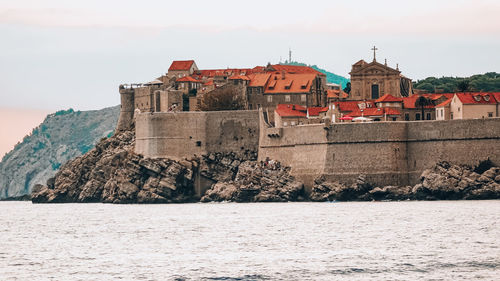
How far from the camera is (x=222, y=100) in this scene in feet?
281

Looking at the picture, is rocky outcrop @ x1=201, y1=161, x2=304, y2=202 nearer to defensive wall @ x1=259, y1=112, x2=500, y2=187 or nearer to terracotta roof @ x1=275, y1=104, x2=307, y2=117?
defensive wall @ x1=259, y1=112, x2=500, y2=187

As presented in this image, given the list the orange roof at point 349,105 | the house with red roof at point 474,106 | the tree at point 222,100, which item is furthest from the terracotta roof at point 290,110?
the house with red roof at point 474,106

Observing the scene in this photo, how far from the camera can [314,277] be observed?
40.9 metres

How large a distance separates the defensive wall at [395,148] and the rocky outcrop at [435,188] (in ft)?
1.97

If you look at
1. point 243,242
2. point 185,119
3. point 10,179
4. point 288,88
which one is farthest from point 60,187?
point 10,179

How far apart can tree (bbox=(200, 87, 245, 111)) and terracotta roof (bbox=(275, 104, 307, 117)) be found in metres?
4.83

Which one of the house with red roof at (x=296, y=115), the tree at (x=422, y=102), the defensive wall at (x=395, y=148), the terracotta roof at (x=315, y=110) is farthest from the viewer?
the terracotta roof at (x=315, y=110)

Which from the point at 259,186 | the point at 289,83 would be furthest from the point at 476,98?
the point at 289,83

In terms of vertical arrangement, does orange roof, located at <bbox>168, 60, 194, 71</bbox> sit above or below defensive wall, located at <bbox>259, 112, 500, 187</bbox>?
above

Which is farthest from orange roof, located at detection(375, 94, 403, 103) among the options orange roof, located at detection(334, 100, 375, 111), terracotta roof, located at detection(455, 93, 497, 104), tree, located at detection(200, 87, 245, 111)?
tree, located at detection(200, 87, 245, 111)

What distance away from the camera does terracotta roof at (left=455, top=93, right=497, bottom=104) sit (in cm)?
7619

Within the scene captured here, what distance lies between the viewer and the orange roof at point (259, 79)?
287 feet

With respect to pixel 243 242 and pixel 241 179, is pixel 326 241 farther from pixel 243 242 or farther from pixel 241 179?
pixel 241 179

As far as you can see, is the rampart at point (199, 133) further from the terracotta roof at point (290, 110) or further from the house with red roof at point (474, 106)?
the house with red roof at point (474, 106)
